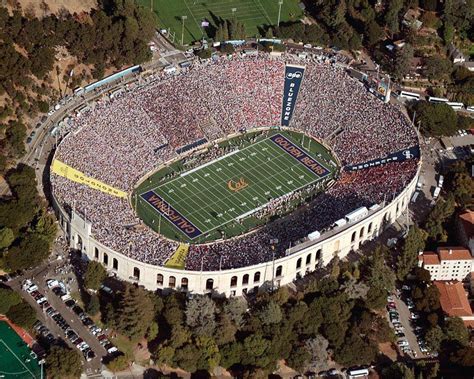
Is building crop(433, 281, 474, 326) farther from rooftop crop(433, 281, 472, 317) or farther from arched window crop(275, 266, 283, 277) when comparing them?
arched window crop(275, 266, 283, 277)

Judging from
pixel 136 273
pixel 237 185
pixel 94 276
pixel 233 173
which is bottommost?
pixel 136 273

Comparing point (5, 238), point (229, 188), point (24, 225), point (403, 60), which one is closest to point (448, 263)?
point (229, 188)

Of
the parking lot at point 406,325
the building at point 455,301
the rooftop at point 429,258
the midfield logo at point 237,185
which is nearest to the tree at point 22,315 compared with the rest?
the midfield logo at point 237,185

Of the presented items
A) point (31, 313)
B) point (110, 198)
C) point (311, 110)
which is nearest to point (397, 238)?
point (311, 110)

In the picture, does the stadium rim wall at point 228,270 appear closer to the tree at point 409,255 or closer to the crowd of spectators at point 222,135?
the crowd of spectators at point 222,135

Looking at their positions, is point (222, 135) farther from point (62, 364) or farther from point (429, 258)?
point (62, 364)

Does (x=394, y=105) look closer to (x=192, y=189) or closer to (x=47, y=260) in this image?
(x=192, y=189)
